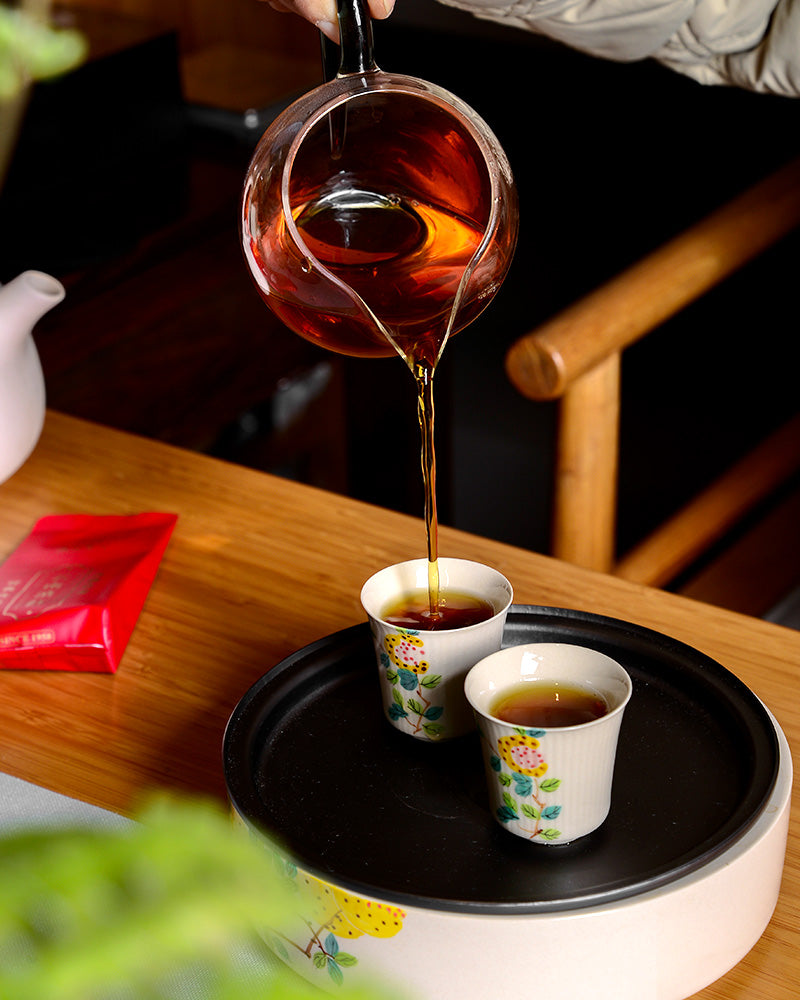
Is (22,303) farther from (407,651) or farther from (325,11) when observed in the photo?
(407,651)

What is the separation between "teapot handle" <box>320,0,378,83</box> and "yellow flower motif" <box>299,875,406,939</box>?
44cm

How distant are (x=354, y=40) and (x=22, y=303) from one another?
0.37m

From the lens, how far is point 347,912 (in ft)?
1.66

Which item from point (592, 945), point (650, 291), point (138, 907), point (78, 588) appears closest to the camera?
point (138, 907)

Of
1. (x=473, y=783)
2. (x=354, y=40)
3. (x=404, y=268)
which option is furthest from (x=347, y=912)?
(x=354, y=40)

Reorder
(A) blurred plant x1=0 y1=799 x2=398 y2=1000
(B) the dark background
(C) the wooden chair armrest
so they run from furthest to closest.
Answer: (B) the dark background
(C) the wooden chair armrest
(A) blurred plant x1=0 y1=799 x2=398 y2=1000

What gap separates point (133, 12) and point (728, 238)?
216cm

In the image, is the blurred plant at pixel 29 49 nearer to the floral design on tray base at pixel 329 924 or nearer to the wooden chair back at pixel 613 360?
the floral design on tray base at pixel 329 924

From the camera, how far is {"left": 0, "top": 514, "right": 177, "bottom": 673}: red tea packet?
0.79 m

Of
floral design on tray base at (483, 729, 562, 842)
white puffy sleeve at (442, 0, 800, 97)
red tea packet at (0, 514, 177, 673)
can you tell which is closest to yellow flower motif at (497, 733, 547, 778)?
floral design on tray base at (483, 729, 562, 842)

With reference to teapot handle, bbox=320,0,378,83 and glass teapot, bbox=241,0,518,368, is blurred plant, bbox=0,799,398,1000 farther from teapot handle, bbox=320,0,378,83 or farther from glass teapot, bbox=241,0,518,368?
teapot handle, bbox=320,0,378,83

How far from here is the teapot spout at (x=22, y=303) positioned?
0.91 meters

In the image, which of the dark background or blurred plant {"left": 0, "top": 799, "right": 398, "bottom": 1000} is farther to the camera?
the dark background

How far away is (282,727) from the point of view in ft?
→ 2.20
